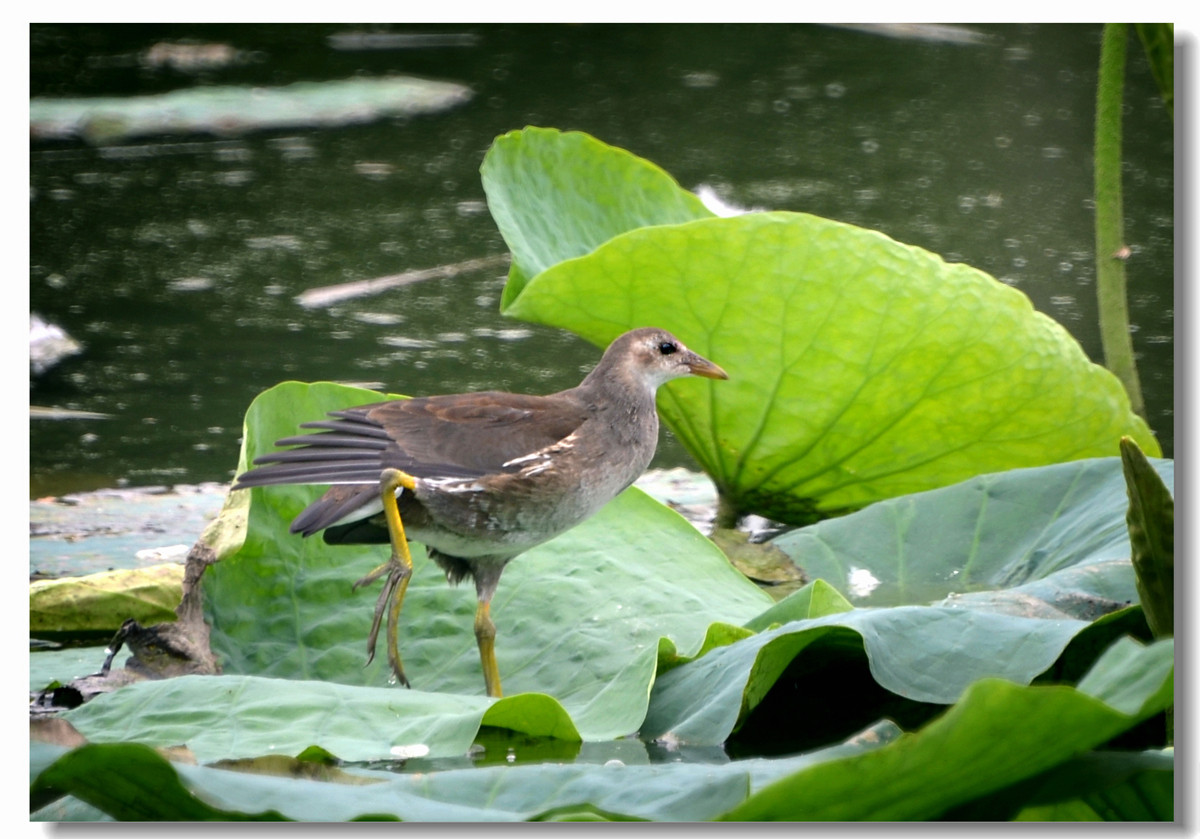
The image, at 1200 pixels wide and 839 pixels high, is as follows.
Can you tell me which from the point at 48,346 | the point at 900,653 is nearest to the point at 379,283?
the point at 48,346

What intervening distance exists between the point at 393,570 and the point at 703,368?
681mm

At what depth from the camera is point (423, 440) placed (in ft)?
6.56

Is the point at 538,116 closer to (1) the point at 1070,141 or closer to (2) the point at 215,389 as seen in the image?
(2) the point at 215,389

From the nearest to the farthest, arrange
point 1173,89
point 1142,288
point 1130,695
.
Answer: point 1130,695 → point 1173,89 → point 1142,288

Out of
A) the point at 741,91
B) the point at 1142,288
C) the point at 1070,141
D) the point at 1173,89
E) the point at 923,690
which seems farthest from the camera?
the point at 1070,141

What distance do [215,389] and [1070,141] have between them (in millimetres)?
1897

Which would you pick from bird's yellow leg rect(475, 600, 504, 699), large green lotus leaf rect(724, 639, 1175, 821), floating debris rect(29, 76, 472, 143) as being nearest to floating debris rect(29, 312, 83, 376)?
floating debris rect(29, 76, 472, 143)

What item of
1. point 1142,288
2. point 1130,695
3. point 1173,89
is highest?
point 1173,89

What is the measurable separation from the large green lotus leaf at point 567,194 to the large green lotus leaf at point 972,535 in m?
0.76

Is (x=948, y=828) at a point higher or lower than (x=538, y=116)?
lower

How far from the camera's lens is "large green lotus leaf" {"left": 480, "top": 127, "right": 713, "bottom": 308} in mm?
2709

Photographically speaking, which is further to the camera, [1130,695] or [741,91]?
[741,91]

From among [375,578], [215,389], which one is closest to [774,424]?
[375,578]

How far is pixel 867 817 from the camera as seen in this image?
1392 mm
